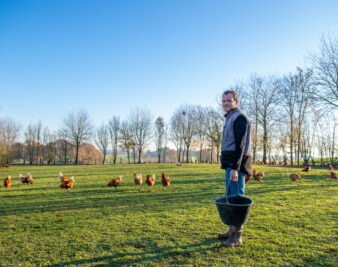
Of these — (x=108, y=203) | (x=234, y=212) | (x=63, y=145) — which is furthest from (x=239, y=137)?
(x=63, y=145)

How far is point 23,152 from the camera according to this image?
5672 centimetres

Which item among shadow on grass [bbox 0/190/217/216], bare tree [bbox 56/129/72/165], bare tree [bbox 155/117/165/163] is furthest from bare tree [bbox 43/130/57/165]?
shadow on grass [bbox 0/190/217/216]

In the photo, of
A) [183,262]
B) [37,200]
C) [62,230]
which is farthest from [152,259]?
[37,200]

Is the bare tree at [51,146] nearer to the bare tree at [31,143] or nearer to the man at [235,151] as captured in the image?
the bare tree at [31,143]

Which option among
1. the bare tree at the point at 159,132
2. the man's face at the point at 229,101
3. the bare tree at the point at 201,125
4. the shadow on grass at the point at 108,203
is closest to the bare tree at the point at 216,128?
the bare tree at the point at 201,125

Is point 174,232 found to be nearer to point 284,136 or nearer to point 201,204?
point 201,204

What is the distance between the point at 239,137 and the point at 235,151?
0.24m

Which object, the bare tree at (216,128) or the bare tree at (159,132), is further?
the bare tree at (159,132)

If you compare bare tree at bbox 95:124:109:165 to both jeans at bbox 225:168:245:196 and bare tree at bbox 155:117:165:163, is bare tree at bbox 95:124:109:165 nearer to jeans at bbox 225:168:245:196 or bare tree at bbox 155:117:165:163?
bare tree at bbox 155:117:165:163

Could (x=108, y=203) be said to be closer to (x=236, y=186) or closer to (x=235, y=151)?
(x=236, y=186)

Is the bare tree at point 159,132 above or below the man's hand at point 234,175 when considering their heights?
above

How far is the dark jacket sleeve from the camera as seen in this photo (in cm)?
347

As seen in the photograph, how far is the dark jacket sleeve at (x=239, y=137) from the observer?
137 inches

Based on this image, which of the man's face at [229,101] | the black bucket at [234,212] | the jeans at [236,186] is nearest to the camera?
the black bucket at [234,212]
